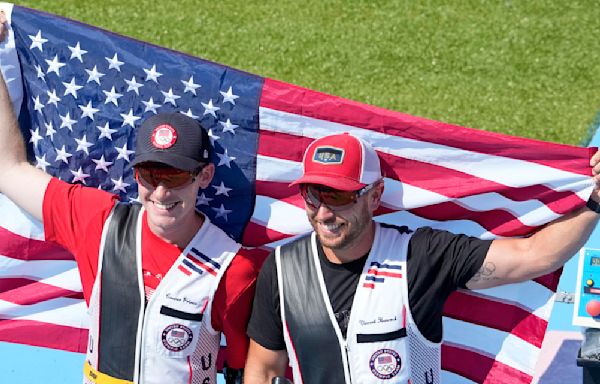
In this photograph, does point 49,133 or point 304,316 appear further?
point 49,133

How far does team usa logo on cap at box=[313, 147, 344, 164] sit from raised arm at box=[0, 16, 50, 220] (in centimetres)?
162

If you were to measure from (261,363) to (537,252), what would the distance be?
1.56 m

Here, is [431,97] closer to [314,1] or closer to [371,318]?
[314,1]

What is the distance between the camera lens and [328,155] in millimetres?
5422

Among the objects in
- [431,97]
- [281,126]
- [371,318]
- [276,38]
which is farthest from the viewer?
[276,38]

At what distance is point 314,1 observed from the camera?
11.6m

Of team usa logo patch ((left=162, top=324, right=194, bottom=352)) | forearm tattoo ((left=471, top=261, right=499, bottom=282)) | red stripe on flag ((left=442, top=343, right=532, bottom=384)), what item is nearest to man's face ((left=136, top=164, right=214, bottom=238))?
team usa logo patch ((left=162, top=324, right=194, bottom=352))

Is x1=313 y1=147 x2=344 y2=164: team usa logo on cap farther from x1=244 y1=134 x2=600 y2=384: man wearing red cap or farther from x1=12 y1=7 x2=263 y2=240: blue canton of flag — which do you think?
x1=12 y1=7 x2=263 y2=240: blue canton of flag

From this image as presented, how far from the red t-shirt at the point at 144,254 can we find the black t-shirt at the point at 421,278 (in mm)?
158

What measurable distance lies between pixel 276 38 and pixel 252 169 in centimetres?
517

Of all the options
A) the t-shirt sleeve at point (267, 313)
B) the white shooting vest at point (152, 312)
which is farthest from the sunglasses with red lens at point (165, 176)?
the t-shirt sleeve at point (267, 313)

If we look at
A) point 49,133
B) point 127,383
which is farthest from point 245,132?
point 127,383

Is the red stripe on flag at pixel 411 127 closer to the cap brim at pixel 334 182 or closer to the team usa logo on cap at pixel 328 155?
the team usa logo on cap at pixel 328 155

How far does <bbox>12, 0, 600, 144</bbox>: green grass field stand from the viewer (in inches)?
404
